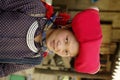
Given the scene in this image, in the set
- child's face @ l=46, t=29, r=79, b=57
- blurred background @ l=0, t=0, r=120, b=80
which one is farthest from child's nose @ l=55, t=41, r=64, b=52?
blurred background @ l=0, t=0, r=120, b=80

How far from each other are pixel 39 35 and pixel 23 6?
41 cm

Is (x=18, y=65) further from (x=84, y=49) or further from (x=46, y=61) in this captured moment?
(x=46, y=61)

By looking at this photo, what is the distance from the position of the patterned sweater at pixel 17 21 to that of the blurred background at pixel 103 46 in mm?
2495

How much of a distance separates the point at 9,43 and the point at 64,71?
5610 millimetres

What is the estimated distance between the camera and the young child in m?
3.50

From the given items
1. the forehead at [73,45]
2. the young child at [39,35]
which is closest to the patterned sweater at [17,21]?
the young child at [39,35]

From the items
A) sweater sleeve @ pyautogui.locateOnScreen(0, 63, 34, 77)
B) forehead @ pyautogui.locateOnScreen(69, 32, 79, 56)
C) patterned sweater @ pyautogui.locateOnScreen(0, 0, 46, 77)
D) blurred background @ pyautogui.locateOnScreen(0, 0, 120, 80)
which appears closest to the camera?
patterned sweater @ pyautogui.locateOnScreen(0, 0, 46, 77)

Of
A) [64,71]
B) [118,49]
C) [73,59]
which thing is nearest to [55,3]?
[118,49]

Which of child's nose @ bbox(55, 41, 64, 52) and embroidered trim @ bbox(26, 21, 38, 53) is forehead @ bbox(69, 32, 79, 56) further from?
embroidered trim @ bbox(26, 21, 38, 53)

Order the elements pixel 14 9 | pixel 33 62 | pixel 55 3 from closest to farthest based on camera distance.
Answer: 1. pixel 14 9
2. pixel 33 62
3. pixel 55 3

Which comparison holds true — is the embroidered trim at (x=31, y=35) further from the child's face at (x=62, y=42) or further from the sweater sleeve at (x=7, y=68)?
the sweater sleeve at (x=7, y=68)

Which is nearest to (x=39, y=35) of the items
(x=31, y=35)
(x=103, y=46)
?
(x=31, y=35)

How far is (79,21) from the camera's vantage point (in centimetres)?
358

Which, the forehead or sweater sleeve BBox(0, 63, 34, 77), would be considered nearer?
the forehead
